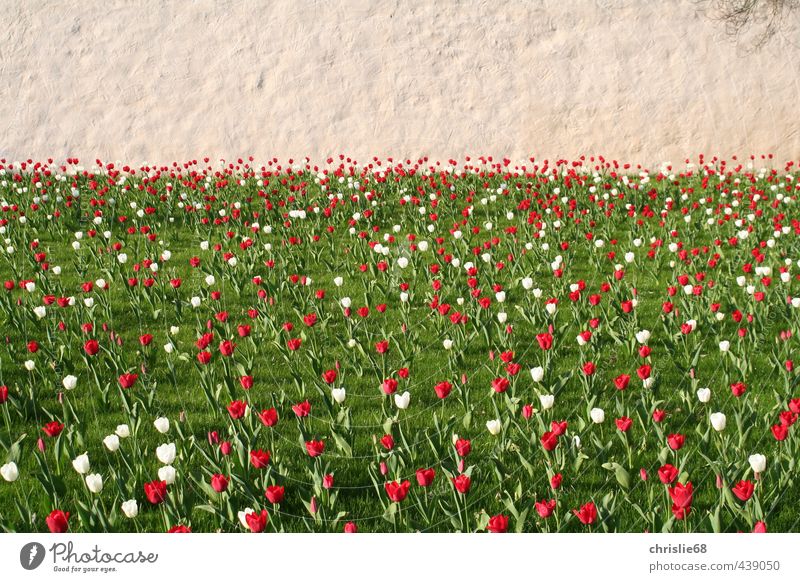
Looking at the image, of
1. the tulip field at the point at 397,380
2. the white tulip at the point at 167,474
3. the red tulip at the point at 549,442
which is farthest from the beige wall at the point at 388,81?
the white tulip at the point at 167,474

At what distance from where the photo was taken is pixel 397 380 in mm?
4586

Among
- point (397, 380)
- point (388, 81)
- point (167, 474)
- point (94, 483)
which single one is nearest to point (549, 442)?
point (167, 474)

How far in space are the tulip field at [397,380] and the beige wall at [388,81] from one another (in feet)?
16.1

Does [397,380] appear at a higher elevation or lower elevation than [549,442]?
lower

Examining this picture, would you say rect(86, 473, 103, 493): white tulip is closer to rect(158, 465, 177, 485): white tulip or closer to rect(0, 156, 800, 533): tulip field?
rect(0, 156, 800, 533): tulip field

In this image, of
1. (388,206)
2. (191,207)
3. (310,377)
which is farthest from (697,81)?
(310,377)

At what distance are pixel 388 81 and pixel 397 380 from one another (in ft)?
33.7

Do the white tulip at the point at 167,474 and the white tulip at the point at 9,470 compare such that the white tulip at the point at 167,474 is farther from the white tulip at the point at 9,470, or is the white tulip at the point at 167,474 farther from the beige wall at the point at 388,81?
the beige wall at the point at 388,81

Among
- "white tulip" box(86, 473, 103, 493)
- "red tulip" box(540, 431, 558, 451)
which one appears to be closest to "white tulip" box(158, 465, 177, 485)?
"white tulip" box(86, 473, 103, 493)

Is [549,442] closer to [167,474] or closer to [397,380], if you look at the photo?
[167,474]

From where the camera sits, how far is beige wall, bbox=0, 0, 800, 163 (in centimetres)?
1371

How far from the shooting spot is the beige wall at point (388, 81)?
540 inches

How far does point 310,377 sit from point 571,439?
65.5 inches

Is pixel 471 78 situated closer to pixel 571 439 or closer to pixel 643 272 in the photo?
pixel 643 272
